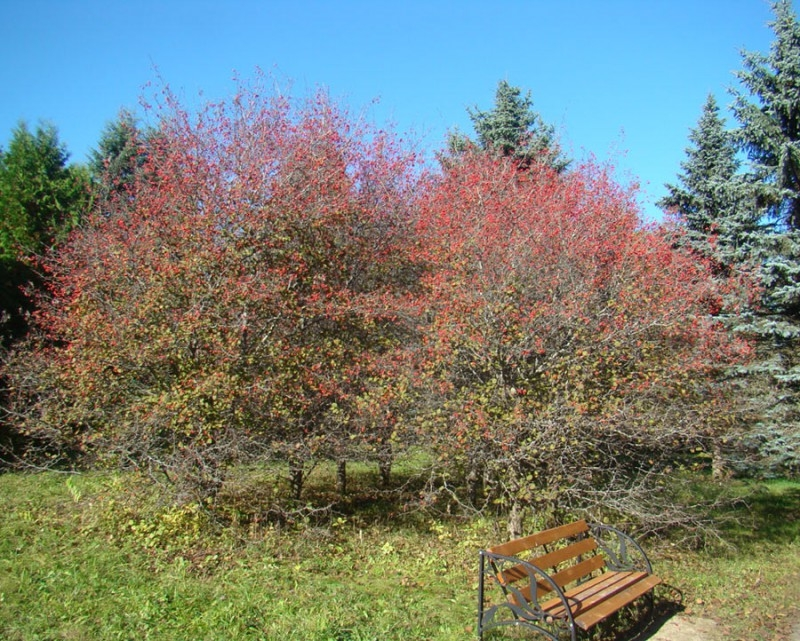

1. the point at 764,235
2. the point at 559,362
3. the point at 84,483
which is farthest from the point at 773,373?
the point at 84,483

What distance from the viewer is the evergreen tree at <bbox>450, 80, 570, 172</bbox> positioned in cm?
1495

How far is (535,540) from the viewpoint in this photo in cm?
453

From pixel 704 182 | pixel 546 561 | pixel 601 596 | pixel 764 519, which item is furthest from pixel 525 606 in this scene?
pixel 704 182

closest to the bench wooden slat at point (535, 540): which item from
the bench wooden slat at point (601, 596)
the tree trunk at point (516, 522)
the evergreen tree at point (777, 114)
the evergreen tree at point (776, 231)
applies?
the bench wooden slat at point (601, 596)

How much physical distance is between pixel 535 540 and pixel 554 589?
0.39 m

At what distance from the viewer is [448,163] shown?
12898mm

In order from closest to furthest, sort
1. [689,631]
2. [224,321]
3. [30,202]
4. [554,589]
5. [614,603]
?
[554,589] < [614,603] < [689,631] < [224,321] < [30,202]

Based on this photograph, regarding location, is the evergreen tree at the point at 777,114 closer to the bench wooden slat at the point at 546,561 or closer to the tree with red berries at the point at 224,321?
the tree with red berries at the point at 224,321

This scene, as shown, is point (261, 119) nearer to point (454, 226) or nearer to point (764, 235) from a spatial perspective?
point (454, 226)

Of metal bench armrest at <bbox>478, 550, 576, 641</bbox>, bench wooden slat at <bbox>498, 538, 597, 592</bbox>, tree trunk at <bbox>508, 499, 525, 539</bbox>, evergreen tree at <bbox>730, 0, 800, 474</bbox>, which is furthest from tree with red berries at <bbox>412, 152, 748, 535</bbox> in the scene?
evergreen tree at <bbox>730, 0, 800, 474</bbox>

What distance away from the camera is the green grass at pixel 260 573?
4180 mm

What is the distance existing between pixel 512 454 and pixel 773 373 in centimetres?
629

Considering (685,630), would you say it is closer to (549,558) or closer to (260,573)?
(549,558)

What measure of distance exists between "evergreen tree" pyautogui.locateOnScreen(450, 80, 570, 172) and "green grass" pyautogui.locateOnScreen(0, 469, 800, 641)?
32.9 feet
